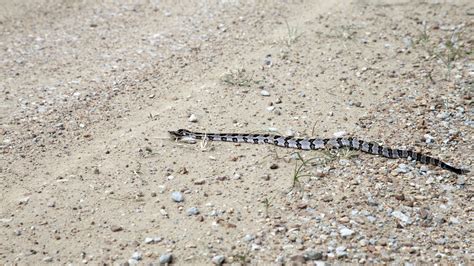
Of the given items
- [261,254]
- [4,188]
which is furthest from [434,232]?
[4,188]

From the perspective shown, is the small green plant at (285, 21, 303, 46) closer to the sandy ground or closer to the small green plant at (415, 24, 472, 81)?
the sandy ground

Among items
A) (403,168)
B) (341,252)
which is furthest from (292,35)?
(341,252)

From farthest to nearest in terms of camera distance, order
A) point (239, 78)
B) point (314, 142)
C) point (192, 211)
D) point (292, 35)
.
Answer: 1. point (292, 35)
2. point (239, 78)
3. point (314, 142)
4. point (192, 211)

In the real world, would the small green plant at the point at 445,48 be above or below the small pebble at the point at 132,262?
Result: above

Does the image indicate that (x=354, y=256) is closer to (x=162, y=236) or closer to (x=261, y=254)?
(x=261, y=254)

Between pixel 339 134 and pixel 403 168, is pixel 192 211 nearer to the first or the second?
pixel 339 134

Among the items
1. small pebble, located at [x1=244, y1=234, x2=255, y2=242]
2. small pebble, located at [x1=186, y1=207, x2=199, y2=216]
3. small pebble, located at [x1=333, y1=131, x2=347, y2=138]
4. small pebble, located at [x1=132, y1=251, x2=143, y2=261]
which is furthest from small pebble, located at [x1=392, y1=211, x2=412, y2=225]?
small pebble, located at [x1=132, y1=251, x2=143, y2=261]

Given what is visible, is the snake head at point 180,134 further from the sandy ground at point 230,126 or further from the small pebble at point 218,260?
the small pebble at point 218,260

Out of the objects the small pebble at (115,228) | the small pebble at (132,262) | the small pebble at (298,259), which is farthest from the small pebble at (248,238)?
the small pebble at (115,228)
